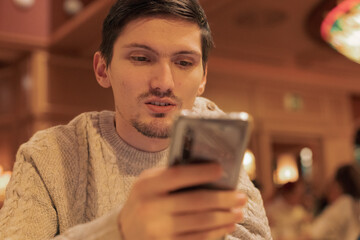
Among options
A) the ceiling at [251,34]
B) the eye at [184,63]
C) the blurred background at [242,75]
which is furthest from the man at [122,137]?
the ceiling at [251,34]

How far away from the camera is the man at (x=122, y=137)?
→ 93 cm

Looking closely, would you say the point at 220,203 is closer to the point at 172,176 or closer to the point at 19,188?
the point at 172,176

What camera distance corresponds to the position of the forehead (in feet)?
3.07

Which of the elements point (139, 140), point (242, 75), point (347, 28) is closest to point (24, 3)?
point (242, 75)

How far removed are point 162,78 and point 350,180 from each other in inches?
128

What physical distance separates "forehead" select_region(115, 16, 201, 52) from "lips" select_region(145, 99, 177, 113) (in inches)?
4.4

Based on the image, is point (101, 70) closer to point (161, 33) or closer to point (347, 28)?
point (161, 33)

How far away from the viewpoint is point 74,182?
1.01m

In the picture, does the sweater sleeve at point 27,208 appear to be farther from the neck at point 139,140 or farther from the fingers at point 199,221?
the fingers at point 199,221

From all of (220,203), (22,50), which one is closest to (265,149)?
(22,50)

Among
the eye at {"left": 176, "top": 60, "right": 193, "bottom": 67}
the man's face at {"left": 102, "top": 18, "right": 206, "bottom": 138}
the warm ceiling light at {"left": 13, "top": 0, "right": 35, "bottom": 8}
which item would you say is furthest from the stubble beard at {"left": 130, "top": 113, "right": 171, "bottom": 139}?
the warm ceiling light at {"left": 13, "top": 0, "right": 35, "bottom": 8}

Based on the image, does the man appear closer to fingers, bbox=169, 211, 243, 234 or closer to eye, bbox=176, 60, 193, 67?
eye, bbox=176, 60, 193, 67

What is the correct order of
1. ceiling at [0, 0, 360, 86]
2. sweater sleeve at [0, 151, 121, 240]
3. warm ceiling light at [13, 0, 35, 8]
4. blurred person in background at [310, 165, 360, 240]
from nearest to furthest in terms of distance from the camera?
sweater sleeve at [0, 151, 121, 240], blurred person in background at [310, 165, 360, 240], ceiling at [0, 0, 360, 86], warm ceiling light at [13, 0, 35, 8]

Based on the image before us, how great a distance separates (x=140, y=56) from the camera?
3.08 ft
